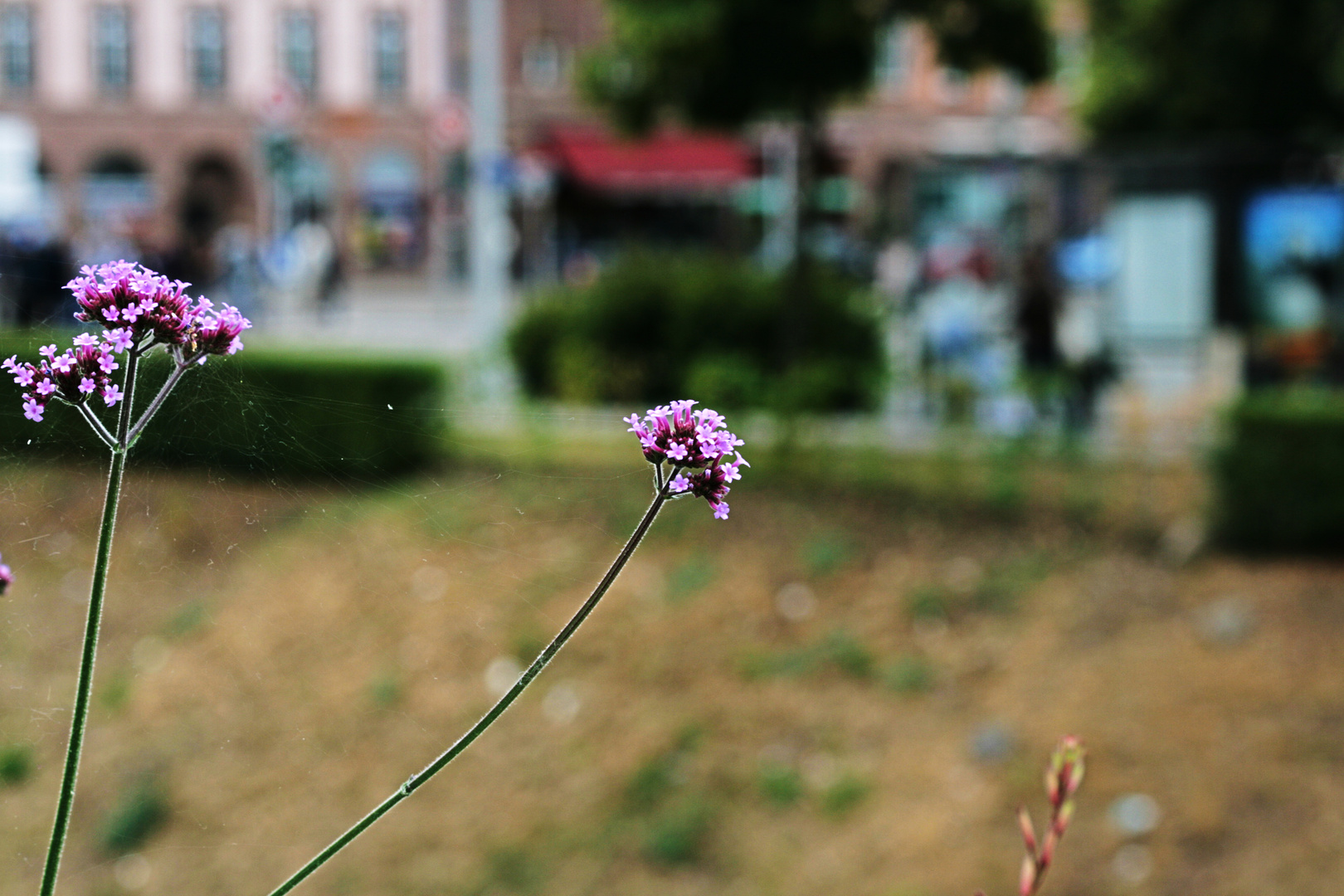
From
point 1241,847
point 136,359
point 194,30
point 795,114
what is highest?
point 194,30

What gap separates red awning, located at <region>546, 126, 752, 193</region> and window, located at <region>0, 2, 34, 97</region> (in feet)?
51.7

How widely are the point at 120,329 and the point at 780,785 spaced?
6.75 metres

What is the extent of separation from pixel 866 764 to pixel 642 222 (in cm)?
3854

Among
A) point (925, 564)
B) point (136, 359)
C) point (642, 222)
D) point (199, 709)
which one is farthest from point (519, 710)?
point (642, 222)

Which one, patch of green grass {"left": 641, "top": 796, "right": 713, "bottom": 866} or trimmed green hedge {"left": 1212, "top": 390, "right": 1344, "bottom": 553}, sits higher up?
trimmed green hedge {"left": 1212, "top": 390, "right": 1344, "bottom": 553}

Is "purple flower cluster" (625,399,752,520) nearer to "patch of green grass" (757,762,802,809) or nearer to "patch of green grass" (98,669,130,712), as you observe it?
"patch of green grass" (757,762,802,809)

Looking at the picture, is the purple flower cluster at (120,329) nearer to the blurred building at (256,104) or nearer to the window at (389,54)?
the blurred building at (256,104)

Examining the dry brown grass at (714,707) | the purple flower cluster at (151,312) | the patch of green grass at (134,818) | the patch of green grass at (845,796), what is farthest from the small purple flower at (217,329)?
the patch of green grass at (134,818)

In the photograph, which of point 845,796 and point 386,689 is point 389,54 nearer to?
point 386,689

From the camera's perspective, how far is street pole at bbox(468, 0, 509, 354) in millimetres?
14734

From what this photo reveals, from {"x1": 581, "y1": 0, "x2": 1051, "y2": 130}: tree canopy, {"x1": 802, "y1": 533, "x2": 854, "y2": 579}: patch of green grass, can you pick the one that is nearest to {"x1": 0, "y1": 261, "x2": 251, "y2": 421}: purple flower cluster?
{"x1": 802, "y1": 533, "x2": 854, "y2": 579}: patch of green grass

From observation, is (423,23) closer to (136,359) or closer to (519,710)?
(519,710)

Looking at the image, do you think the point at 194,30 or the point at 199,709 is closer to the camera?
the point at 199,709

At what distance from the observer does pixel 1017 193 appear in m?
14.5
